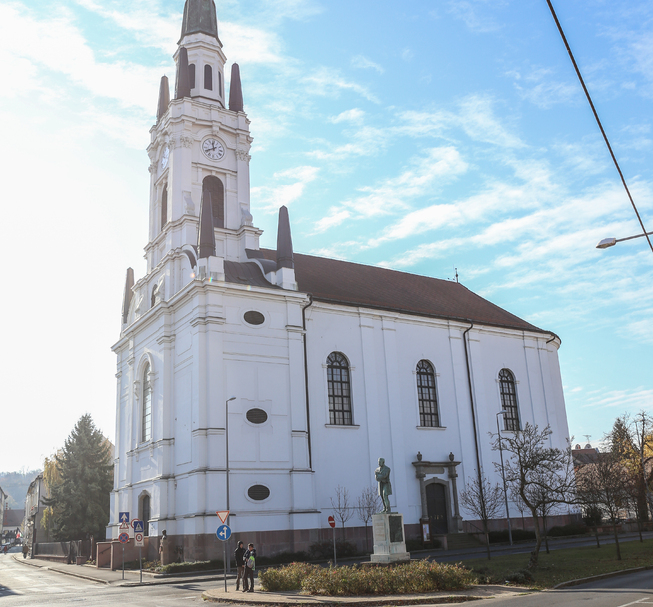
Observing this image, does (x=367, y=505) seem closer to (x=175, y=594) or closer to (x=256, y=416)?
(x=256, y=416)

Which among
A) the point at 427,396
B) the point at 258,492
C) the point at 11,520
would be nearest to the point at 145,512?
the point at 258,492

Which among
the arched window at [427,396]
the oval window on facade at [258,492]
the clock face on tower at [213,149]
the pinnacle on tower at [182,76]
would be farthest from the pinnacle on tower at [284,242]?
the oval window on facade at [258,492]

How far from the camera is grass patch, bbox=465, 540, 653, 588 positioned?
19.4 metres

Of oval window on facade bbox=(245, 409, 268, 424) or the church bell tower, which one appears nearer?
oval window on facade bbox=(245, 409, 268, 424)

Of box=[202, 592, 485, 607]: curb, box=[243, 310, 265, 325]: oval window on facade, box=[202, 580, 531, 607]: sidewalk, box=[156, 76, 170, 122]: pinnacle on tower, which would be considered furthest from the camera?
box=[156, 76, 170, 122]: pinnacle on tower

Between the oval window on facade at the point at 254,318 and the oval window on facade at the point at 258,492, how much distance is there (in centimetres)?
822

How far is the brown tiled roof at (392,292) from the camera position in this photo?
39500 mm

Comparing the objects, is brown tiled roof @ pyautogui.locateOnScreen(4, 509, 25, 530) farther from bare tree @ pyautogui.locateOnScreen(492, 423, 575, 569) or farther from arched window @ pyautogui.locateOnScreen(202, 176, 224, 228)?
bare tree @ pyautogui.locateOnScreen(492, 423, 575, 569)

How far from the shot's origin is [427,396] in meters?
40.1

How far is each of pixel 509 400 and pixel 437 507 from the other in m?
9.88

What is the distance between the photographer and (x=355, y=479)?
35344mm

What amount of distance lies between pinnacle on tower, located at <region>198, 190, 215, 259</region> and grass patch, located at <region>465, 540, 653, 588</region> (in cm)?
1929

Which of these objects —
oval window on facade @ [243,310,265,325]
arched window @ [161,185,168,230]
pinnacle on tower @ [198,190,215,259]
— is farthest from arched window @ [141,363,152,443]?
arched window @ [161,185,168,230]

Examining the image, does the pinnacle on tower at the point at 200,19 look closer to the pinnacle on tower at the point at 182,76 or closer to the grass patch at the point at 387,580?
the pinnacle on tower at the point at 182,76
